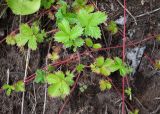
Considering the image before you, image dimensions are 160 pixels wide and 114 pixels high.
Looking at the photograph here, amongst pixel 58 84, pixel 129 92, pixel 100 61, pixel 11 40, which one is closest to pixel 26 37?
pixel 11 40

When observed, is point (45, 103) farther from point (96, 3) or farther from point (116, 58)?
point (96, 3)

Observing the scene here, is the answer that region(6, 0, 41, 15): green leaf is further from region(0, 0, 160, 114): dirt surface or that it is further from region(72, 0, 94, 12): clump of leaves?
region(72, 0, 94, 12): clump of leaves

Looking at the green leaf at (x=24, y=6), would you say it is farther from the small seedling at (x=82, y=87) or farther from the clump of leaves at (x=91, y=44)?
the small seedling at (x=82, y=87)

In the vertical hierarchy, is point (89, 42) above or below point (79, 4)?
below

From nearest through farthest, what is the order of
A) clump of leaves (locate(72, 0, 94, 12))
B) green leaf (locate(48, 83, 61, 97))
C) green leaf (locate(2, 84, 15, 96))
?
green leaf (locate(48, 83, 61, 97))
green leaf (locate(2, 84, 15, 96))
clump of leaves (locate(72, 0, 94, 12))

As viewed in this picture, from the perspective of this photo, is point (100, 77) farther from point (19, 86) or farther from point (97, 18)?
point (19, 86)

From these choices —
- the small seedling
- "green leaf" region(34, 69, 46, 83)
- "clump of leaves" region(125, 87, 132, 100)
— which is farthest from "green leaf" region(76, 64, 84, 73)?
"clump of leaves" region(125, 87, 132, 100)
